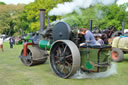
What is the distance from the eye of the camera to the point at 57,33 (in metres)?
5.00

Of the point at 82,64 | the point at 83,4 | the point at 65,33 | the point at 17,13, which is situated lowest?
the point at 82,64

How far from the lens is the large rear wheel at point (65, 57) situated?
4.28 metres

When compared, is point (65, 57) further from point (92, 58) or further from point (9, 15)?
point (9, 15)

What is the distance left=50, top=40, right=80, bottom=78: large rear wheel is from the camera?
4277 millimetres

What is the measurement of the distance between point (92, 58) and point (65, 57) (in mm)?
721

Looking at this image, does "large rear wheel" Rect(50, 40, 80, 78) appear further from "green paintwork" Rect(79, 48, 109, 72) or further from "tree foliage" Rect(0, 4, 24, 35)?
"tree foliage" Rect(0, 4, 24, 35)

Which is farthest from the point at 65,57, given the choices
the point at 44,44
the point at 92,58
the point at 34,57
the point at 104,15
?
the point at 104,15

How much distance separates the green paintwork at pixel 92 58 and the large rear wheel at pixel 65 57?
29cm

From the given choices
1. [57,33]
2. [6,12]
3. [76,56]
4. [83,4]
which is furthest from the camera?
[6,12]

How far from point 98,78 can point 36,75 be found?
1737mm

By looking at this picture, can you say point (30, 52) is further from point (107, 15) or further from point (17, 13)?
point (17, 13)

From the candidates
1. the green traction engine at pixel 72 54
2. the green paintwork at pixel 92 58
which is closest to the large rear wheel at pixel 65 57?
the green traction engine at pixel 72 54

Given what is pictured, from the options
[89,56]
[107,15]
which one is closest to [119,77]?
[89,56]

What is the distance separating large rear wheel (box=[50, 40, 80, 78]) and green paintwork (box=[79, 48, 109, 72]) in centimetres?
29
